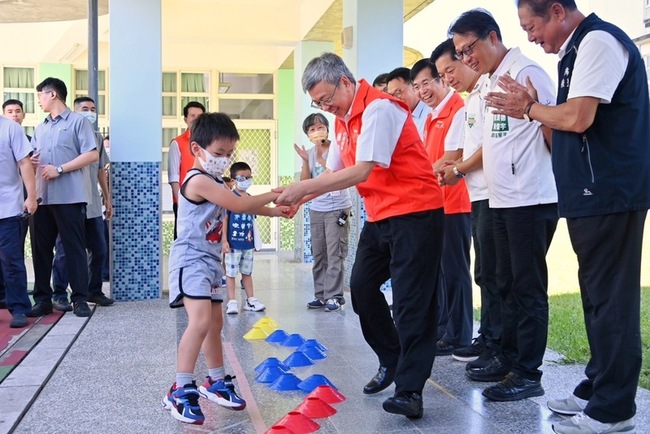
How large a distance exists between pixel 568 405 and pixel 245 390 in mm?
1758

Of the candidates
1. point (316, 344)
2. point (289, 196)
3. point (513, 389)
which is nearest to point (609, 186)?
point (513, 389)

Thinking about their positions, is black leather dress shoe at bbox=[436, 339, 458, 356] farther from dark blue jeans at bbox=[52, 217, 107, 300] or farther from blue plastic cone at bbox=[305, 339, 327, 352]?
dark blue jeans at bbox=[52, 217, 107, 300]

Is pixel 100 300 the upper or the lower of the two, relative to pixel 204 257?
lower

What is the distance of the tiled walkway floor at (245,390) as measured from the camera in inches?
140

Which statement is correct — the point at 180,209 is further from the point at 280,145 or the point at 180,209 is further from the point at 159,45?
the point at 280,145

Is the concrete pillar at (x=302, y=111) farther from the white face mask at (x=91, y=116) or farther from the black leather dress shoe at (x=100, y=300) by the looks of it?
the black leather dress shoe at (x=100, y=300)

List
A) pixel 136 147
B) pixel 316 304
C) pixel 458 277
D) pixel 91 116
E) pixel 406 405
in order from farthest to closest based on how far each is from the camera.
→ pixel 91 116 < pixel 136 147 < pixel 316 304 < pixel 458 277 < pixel 406 405

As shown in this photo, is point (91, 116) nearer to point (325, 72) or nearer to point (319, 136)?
point (319, 136)

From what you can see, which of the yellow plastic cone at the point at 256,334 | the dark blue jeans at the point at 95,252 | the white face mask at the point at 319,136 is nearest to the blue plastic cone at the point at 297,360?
the yellow plastic cone at the point at 256,334

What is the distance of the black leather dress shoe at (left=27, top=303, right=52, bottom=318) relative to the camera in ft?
21.4

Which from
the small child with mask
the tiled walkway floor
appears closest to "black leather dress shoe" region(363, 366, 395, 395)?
the tiled walkway floor

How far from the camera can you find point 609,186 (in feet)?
10.0

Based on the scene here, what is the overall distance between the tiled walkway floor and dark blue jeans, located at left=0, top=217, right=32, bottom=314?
2.09 ft

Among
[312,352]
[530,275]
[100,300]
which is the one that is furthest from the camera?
[100,300]
